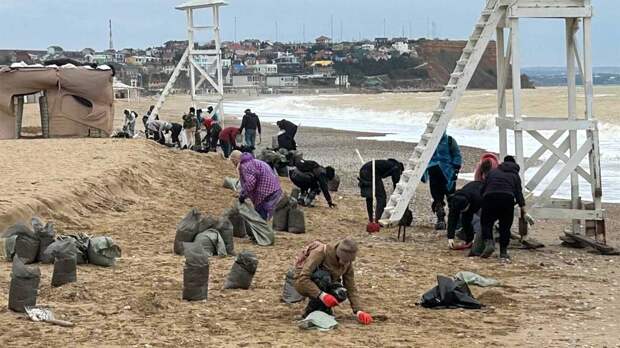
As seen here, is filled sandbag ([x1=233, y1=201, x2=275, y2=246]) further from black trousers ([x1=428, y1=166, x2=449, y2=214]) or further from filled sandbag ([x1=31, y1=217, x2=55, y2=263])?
black trousers ([x1=428, y1=166, x2=449, y2=214])

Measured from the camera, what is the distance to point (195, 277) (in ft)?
29.6

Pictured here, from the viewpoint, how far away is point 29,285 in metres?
8.23

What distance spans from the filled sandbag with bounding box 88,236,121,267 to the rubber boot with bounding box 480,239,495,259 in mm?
4625

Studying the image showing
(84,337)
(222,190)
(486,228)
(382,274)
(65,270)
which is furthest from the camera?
(222,190)

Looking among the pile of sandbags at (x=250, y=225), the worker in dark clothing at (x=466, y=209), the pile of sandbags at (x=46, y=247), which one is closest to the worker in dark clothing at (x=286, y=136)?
the pile of sandbags at (x=250, y=225)

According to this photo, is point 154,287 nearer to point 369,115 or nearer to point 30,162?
point 30,162

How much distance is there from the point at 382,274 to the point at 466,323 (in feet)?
8.14

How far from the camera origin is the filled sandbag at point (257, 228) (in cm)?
1280

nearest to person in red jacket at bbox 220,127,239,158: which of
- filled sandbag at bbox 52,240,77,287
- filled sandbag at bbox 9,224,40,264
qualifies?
filled sandbag at bbox 9,224,40,264

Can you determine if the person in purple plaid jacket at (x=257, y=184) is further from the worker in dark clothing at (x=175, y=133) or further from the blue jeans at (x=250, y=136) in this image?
the worker in dark clothing at (x=175, y=133)

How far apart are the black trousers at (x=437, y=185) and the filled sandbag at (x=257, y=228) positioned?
3.13 m

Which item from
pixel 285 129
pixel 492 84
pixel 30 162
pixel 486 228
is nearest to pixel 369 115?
pixel 285 129

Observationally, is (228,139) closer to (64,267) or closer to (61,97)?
(61,97)

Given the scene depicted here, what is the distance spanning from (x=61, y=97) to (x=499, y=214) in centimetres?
1398
